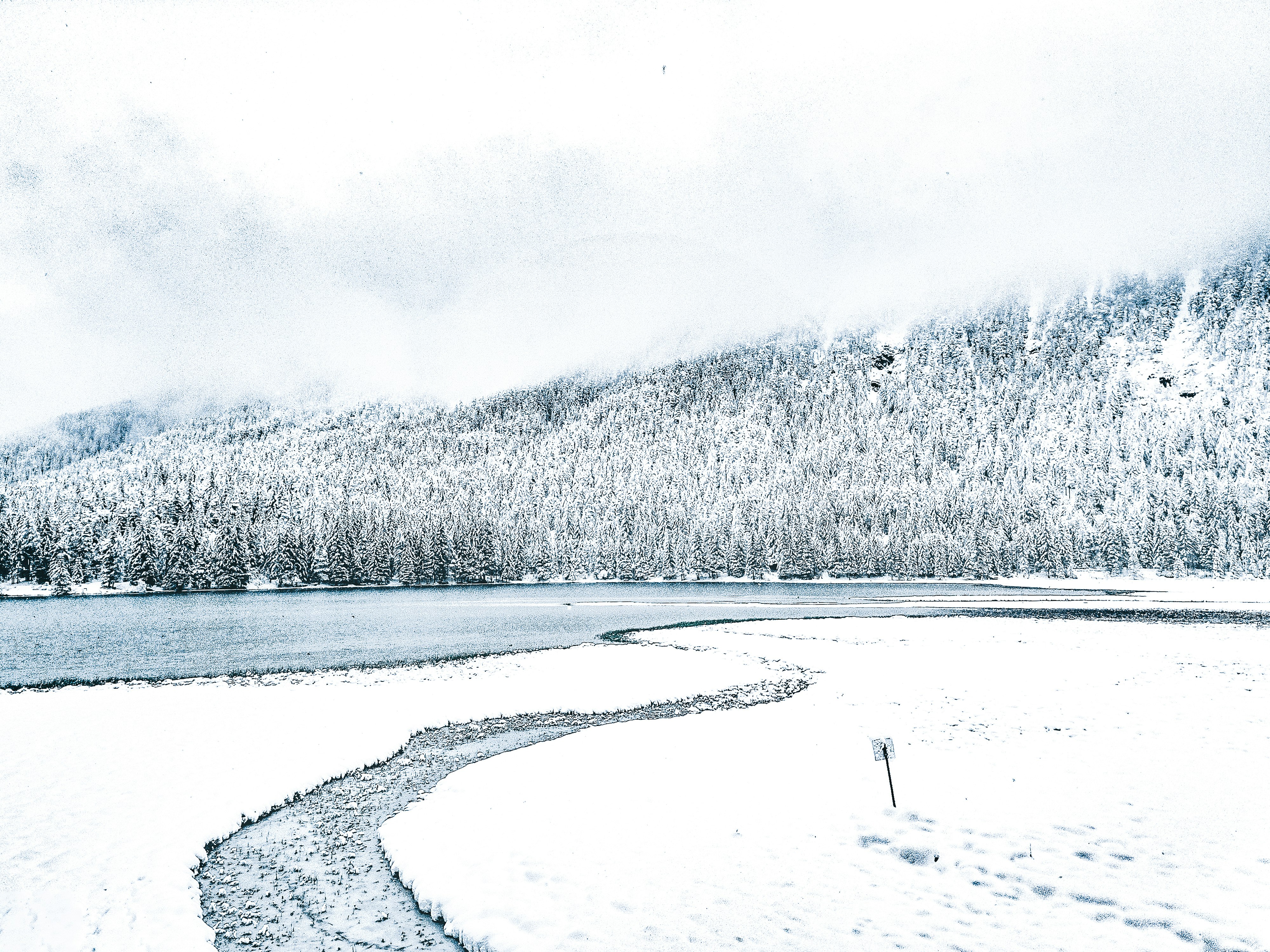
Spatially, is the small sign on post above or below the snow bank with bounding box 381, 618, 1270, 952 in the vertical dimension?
above

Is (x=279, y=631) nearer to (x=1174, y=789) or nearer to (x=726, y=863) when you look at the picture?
(x=726, y=863)

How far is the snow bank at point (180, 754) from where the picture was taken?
A: 10930 mm

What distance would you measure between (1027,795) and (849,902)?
616 centimetres

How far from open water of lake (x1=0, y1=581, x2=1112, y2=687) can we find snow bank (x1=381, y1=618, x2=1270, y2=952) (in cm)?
2667

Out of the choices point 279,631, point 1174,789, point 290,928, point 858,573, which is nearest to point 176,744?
point 290,928

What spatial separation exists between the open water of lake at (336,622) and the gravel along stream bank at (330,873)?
22.3 meters

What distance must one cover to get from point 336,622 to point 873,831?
64.4 meters

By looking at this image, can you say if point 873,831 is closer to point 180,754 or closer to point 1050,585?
point 180,754

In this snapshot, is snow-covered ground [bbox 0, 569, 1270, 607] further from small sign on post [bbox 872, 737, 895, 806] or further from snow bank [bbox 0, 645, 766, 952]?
small sign on post [bbox 872, 737, 895, 806]

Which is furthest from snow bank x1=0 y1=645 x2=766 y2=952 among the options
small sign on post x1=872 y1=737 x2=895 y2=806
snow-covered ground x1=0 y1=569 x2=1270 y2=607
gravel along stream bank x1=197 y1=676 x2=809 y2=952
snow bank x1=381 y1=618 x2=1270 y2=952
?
snow-covered ground x1=0 y1=569 x2=1270 y2=607

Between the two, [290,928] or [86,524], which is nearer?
[290,928]

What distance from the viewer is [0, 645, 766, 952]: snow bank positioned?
10.9 metres

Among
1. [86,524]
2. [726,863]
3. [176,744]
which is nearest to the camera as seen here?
[726,863]

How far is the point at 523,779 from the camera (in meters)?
16.6
